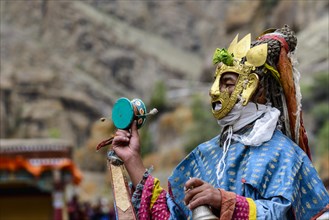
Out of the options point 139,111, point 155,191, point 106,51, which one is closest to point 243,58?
point 139,111

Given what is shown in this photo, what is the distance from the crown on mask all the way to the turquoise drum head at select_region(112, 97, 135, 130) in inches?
16.6

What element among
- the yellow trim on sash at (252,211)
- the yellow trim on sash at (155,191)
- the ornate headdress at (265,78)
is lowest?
the yellow trim on sash at (252,211)

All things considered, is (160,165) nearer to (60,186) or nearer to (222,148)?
(60,186)

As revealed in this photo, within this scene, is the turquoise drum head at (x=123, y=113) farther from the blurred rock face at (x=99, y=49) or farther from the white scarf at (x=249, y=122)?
the blurred rock face at (x=99, y=49)

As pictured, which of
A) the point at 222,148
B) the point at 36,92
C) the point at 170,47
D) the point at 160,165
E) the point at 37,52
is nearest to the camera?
the point at 222,148

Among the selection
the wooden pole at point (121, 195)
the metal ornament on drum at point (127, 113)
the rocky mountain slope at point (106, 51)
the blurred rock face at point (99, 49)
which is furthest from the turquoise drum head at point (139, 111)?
the blurred rock face at point (99, 49)

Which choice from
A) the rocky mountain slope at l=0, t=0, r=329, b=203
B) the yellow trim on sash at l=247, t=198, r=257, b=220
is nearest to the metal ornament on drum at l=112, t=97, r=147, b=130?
the yellow trim on sash at l=247, t=198, r=257, b=220

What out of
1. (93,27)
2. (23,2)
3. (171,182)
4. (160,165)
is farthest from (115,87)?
(171,182)

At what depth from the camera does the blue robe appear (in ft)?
10.1

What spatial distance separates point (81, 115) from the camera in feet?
171

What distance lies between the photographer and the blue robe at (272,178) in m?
3.09

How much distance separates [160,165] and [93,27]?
24.5 metres

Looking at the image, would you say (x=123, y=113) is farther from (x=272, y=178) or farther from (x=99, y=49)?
(x=99, y=49)

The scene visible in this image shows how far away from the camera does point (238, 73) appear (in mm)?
3406
